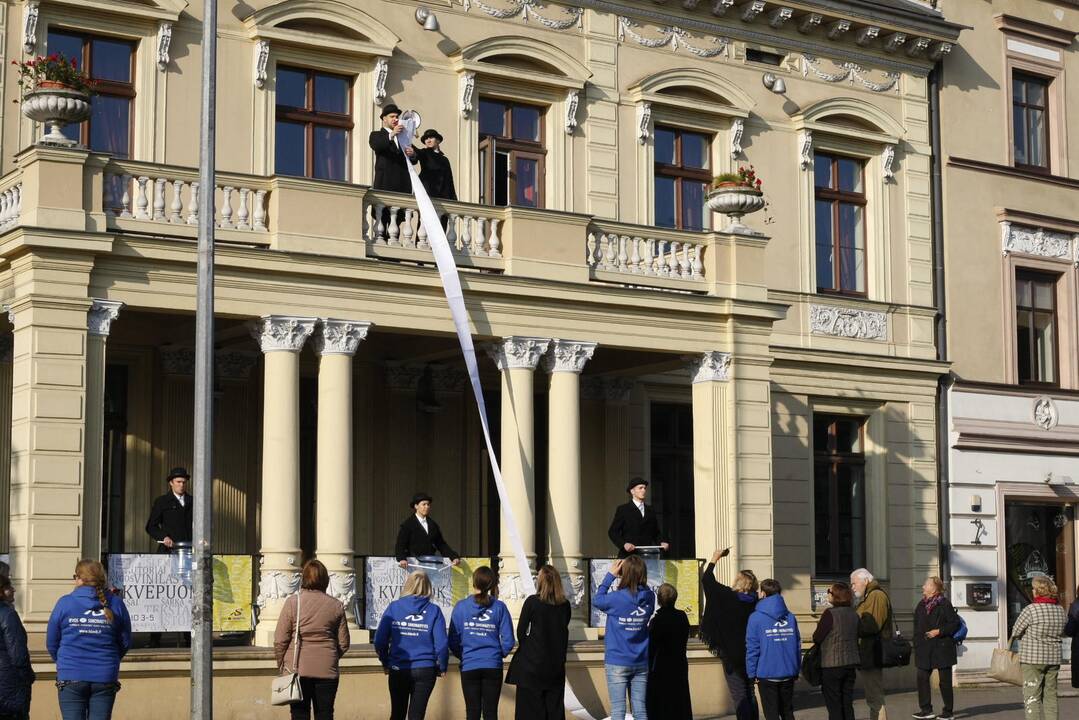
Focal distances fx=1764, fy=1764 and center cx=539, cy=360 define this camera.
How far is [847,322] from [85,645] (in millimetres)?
16009

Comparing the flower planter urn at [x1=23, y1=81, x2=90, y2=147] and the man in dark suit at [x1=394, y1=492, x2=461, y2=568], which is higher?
the flower planter urn at [x1=23, y1=81, x2=90, y2=147]

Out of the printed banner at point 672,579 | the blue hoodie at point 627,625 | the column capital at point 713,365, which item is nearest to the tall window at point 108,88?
the column capital at point 713,365

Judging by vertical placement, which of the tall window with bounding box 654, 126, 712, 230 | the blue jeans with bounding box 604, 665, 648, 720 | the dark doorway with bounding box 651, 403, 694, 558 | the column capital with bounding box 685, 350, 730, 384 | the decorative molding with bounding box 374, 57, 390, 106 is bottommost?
the blue jeans with bounding box 604, 665, 648, 720

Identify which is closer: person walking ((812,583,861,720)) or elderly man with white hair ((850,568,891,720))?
person walking ((812,583,861,720))

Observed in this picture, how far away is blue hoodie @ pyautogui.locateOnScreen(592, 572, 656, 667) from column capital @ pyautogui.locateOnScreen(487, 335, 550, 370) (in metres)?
5.32

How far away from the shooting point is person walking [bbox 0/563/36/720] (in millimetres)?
12688

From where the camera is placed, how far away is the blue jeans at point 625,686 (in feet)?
50.4

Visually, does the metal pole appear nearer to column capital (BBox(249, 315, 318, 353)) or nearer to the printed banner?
column capital (BBox(249, 315, 318, 353))

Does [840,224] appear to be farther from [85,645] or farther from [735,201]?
[85,645]

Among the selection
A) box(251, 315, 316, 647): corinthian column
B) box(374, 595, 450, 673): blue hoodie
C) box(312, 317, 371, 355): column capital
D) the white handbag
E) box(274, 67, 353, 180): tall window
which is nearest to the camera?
the white handbag

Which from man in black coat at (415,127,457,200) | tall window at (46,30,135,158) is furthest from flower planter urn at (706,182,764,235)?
tall window at (46,30,135,158)

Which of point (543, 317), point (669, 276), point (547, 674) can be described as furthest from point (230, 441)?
point (547, 674)

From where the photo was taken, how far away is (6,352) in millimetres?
20328

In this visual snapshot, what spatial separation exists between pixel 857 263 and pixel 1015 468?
427 cm
